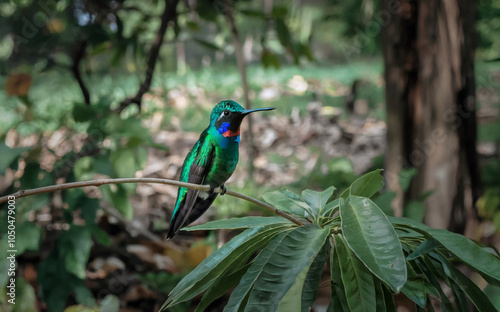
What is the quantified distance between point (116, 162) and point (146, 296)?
0.72m

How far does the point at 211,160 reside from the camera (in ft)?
1.57

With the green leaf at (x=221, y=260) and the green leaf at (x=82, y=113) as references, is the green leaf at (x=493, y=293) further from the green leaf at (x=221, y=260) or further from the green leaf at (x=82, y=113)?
the green leaf at (x=82, y=113)

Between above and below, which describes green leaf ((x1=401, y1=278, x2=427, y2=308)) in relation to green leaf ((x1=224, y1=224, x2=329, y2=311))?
below

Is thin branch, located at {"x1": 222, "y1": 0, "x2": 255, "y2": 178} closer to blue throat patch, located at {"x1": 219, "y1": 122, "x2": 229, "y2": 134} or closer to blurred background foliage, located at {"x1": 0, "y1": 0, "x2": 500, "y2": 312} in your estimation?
blurred background foliage, located at {"x1": 0, "y1": 0, "x2": 500, "y2": 312}

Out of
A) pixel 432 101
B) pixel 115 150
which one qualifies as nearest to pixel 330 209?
pixel 115 150

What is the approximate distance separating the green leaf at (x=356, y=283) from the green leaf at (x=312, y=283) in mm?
27

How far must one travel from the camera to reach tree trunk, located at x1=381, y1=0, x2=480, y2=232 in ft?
5.65

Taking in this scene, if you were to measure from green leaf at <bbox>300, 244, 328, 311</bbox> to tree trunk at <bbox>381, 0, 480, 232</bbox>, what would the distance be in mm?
1218

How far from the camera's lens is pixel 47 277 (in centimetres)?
123

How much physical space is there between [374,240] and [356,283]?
2.6 inches

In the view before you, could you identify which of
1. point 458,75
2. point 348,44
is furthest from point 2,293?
point 348,44

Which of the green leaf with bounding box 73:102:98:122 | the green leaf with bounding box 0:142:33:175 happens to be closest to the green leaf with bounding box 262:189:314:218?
the green leaf with bounding box 73:102:98:122

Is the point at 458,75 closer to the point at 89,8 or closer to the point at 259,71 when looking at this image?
the point at 89,8

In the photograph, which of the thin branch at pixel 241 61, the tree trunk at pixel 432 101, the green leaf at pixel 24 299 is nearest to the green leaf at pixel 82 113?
the thin branch at pixel 241 61
